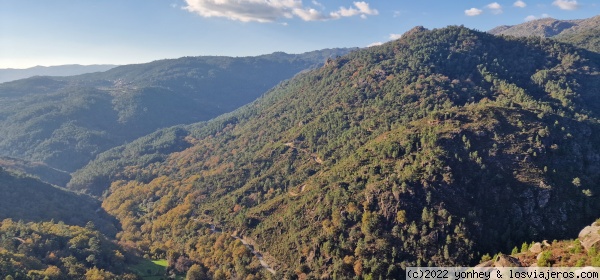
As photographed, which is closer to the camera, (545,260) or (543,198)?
(545,260)

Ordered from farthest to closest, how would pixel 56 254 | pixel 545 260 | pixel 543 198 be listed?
pixel 56 254
pixel 543 198
pixel 545 260

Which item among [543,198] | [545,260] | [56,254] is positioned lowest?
[56,254]

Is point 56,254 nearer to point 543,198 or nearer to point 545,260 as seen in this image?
point 545,260

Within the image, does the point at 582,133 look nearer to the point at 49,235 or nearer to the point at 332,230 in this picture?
the point at 332,230

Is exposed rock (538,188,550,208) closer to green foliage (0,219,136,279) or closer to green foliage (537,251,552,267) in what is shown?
green foliage (537,251,552,267)

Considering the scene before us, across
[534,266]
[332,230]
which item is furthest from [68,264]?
[534,266]

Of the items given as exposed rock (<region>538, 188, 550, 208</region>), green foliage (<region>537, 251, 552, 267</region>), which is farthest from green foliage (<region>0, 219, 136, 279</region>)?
exposed rock (<region>538, 188, 550, 208</region>)

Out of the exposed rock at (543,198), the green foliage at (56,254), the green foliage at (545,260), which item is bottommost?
the green foliage at (56,254)

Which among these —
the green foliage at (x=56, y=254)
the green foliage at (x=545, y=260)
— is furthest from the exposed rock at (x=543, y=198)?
the green foliage at (x=56, y=254)

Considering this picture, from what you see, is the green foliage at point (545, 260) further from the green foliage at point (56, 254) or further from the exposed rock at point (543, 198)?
the green foliage at point (56, 254)

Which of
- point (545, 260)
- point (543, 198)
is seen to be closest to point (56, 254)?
point (545, 260)

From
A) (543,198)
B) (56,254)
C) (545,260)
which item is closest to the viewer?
(545,260)

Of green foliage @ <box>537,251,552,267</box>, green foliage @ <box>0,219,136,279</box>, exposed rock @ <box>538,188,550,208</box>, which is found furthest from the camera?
exposed rock @ <box>538,188,550,208</box>
